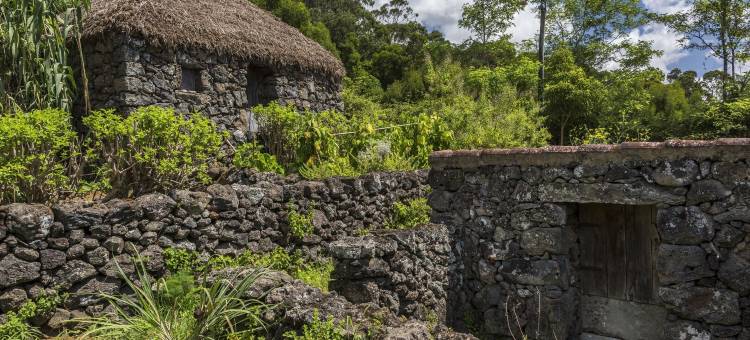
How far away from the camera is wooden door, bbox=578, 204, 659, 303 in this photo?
5.88m

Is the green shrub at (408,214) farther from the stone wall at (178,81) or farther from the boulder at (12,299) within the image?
the boulder at (12,299)

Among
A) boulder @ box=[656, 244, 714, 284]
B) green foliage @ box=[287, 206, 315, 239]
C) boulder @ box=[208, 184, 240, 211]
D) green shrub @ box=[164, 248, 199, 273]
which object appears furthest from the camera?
green foliage @ box=[287, 206, 315, 239]

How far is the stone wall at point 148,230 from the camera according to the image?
501 cm

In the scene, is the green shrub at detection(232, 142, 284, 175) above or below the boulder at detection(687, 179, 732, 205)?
above

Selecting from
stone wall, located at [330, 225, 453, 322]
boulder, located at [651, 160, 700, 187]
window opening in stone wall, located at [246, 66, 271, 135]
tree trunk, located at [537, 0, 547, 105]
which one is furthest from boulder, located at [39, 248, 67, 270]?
tree trunk, located at [537, 0, 547, 105]

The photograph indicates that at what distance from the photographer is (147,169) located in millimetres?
6602

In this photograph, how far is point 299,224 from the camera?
7559mm

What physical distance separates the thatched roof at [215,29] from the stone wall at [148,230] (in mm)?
3039

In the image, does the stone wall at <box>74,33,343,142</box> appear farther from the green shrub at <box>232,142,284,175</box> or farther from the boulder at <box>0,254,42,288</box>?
the boulder at <box>0,254,42,288</box>

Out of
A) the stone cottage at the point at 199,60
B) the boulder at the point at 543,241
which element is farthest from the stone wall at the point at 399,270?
the stone cottage at the point at 199,60

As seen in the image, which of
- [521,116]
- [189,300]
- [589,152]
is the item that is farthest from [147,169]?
[521,116]

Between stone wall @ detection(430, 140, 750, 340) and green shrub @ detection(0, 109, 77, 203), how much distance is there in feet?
14.1

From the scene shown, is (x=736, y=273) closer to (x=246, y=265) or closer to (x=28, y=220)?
(x=246, y=265)

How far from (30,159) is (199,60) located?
495 centimetres
